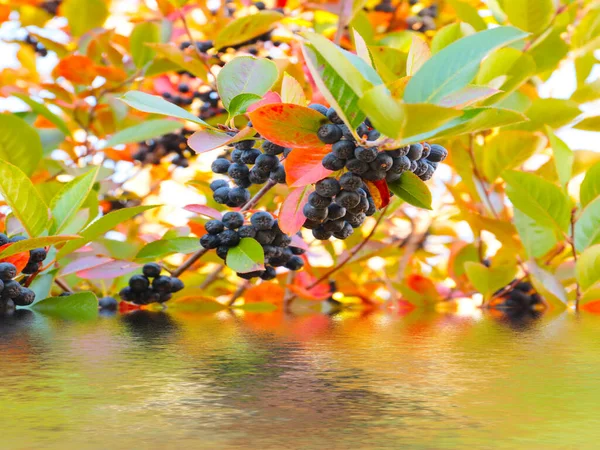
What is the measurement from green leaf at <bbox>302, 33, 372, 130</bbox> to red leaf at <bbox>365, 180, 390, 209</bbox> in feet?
0.29

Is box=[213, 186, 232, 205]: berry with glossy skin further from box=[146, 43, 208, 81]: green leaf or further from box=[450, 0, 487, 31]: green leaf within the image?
box=[450, 0, 487, 31]: green leaf

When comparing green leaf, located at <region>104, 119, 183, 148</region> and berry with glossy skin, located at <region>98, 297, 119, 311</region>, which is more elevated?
green leaf, located at <region>104, 119, 183, 148</region>

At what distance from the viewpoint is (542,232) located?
1099 millimetres

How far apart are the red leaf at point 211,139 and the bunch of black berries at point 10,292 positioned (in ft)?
0.92

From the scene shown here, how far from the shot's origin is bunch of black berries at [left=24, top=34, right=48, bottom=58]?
67.4 inches

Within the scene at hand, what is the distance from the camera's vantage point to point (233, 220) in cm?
77

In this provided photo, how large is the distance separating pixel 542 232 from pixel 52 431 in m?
0.91

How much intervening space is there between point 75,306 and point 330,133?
18.2 inches

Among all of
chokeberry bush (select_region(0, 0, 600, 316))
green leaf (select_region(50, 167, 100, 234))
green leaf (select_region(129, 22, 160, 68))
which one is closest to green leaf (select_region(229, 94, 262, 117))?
chokeberry bush (select_region(0, 0, 600, 316))

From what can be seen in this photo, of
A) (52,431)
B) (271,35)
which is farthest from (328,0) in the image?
(52,431)

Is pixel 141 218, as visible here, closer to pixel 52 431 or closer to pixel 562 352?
pixel 562 352

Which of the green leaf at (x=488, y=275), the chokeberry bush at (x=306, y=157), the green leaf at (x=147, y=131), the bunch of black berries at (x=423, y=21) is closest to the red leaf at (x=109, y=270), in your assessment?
the chokeberry bush at (x=306, y=157)

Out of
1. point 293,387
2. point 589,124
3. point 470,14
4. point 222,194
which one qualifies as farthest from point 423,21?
point 293,387

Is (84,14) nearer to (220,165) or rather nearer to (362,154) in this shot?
(220,165)
